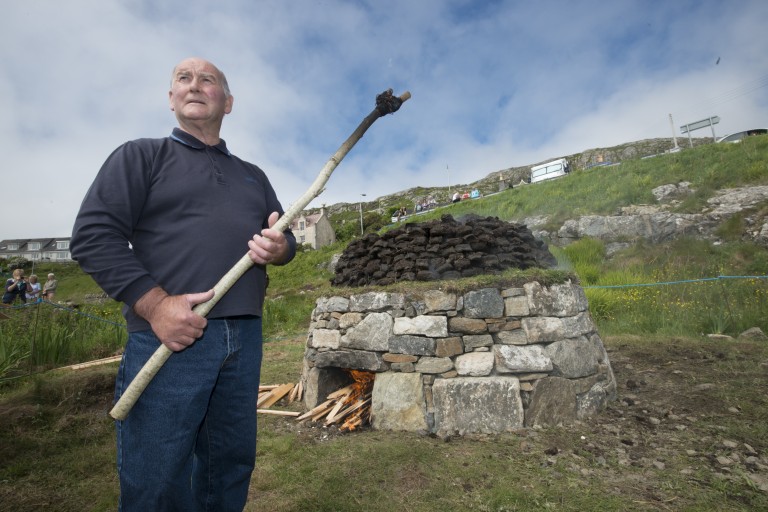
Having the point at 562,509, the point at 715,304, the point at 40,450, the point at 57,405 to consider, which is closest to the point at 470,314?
the point at 562,509

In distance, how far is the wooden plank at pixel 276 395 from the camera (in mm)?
5398

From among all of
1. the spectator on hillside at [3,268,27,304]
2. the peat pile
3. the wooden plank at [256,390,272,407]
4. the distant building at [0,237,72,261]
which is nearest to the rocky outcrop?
the peat pile

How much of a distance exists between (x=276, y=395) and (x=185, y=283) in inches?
176

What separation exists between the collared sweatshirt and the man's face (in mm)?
101

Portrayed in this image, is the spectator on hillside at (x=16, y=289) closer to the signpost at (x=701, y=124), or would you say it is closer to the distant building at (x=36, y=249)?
the signpost at (x=701, y=124)

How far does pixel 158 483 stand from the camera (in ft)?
4.74

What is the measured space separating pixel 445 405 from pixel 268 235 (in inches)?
125

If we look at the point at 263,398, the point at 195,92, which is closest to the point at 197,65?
the point at 195,92

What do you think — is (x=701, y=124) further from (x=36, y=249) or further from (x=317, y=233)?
(x=36, y=249)

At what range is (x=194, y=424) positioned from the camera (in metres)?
1.54

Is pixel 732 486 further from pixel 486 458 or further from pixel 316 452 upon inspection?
pixel 316 452

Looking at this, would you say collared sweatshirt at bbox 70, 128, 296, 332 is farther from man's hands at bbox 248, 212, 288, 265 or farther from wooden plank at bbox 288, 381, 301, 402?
wooden plank at bbox 288, 381, 301, 402

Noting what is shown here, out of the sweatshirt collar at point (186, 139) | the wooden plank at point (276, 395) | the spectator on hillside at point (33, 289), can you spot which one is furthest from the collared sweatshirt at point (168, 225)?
the spectator on hillside at point (33, 289)

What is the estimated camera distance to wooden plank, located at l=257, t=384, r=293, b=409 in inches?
213
